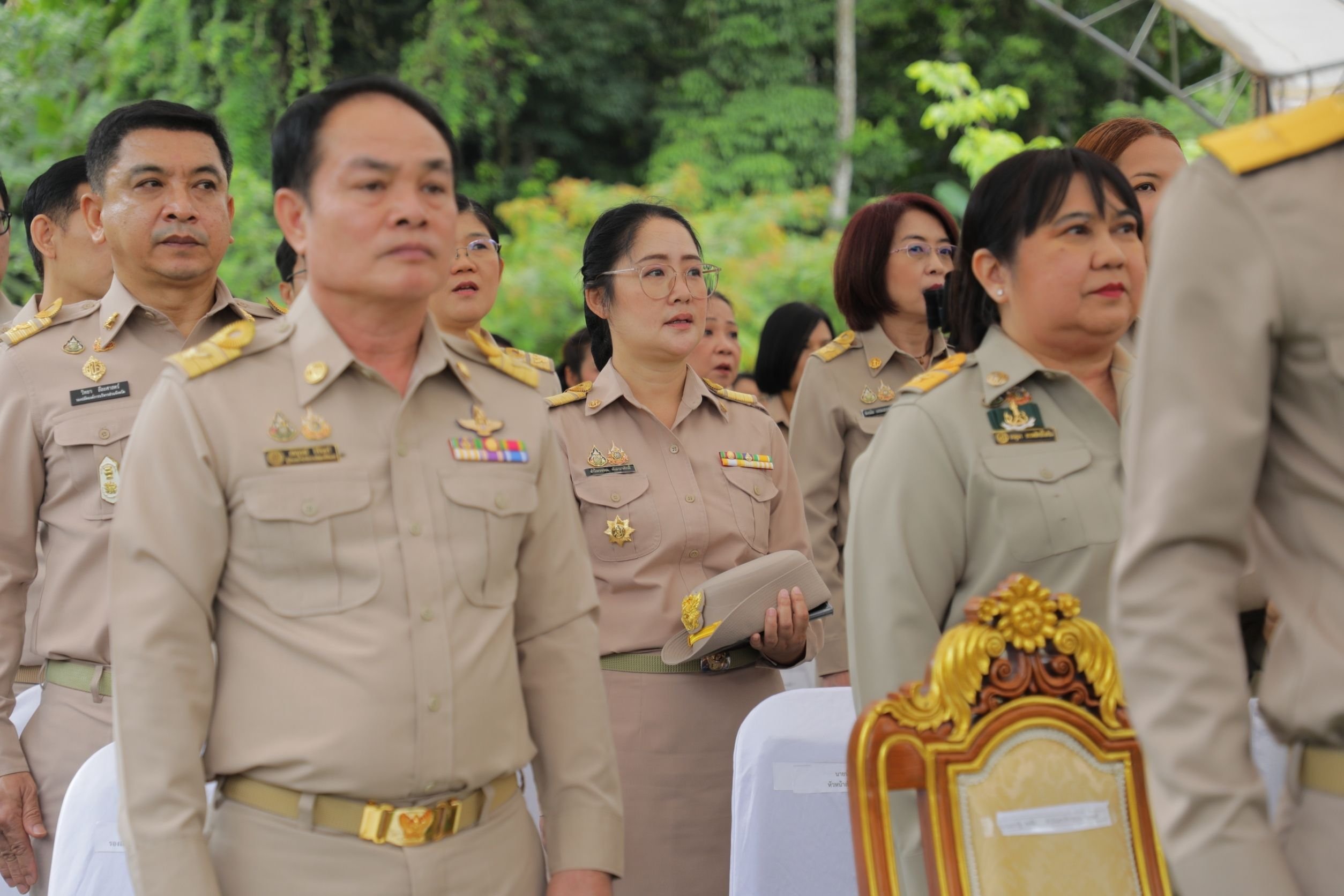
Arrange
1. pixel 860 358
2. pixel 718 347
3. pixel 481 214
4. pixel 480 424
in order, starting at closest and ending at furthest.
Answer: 1. pixel 480 424
2. pixel 860 358
3. pixel 481 214
4. pixel 718 347

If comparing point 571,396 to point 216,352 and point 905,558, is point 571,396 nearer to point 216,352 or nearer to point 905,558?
point 905,558

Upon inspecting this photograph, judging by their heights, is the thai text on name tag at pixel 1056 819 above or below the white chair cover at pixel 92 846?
below

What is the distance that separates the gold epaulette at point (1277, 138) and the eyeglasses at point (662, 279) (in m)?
1.92

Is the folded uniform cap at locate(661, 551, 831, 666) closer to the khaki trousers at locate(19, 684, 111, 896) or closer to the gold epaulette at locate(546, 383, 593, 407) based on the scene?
the gold epaulette at locate(546, 383, 593, 407)

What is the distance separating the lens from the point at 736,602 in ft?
9.50

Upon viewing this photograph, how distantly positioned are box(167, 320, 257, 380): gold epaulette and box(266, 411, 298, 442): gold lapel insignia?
11 cm

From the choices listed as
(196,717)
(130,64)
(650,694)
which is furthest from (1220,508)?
(130,64)

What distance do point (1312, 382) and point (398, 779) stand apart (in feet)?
3.81

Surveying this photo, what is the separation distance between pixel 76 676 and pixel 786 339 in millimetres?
3294

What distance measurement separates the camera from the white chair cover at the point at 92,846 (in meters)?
2.17

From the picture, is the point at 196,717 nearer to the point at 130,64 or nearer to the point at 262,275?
the point at 262,275

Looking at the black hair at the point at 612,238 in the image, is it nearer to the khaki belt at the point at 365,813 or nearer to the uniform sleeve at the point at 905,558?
the uniform sleeve at the point at 905,558

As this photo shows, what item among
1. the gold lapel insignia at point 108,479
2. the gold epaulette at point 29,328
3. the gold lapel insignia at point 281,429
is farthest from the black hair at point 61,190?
the gold lapel insignia at point 281,429

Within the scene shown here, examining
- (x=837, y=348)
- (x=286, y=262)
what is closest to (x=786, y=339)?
(x=837, y=348)
